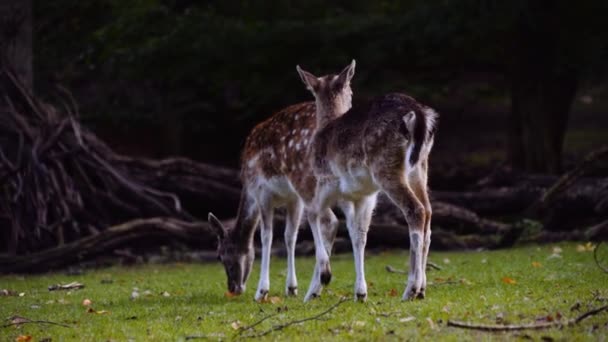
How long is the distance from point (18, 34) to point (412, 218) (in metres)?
10.5

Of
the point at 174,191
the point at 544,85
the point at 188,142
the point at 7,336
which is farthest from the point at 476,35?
the point at 7,336

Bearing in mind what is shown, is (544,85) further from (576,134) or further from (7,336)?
(7,336)

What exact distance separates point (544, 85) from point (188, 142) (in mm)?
9577

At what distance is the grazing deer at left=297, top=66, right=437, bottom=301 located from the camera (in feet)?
26.1

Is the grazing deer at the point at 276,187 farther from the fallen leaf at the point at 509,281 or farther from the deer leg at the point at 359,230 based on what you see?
the fallen leaf at the point at 509,281

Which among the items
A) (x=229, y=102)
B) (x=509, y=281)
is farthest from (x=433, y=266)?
(x=229, y=102)

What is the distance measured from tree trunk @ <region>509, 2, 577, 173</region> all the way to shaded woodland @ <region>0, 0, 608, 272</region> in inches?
1.5

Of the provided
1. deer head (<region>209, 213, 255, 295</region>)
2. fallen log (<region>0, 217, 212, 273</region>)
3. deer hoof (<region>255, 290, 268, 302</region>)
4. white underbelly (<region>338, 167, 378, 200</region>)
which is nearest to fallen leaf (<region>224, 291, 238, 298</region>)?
deer head (<region>209, 213, 255, 295</region>)

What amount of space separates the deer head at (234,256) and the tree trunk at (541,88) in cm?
901

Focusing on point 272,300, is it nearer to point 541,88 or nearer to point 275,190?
point 275,190

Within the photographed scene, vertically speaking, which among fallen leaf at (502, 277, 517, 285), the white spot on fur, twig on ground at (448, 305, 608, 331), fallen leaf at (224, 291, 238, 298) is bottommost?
fallen leaf at (224, 291, 238, 298)

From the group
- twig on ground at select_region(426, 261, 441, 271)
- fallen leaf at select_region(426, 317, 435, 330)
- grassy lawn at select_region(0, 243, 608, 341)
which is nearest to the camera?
fallen leaf at select_region(426, 317, 435, 330)

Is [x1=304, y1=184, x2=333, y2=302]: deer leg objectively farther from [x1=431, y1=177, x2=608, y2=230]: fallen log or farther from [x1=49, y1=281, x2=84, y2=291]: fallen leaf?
[x1=431, y1=177, x2=608, y2=230]: fallen log

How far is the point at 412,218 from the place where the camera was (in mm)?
7938
